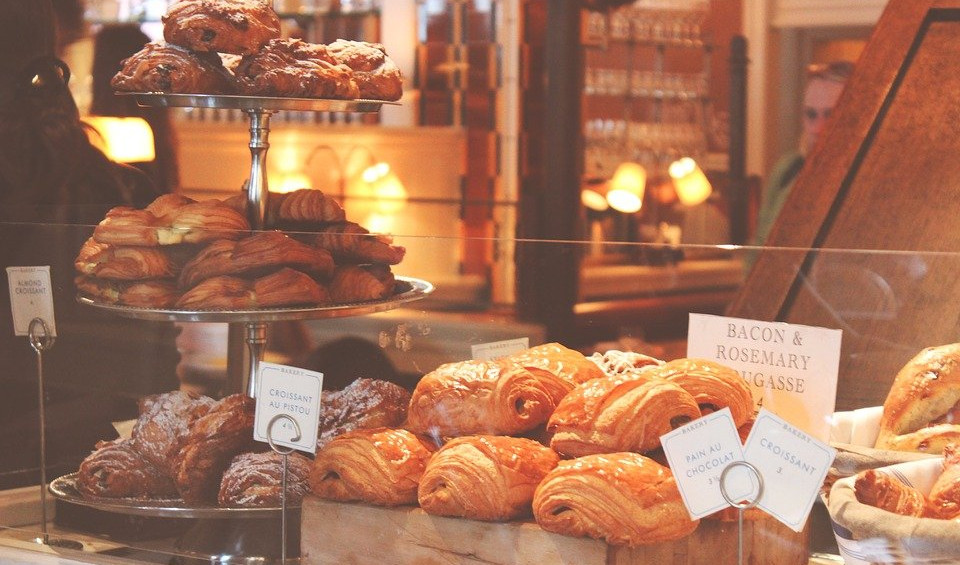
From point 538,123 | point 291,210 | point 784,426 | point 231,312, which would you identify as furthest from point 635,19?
point 784,426

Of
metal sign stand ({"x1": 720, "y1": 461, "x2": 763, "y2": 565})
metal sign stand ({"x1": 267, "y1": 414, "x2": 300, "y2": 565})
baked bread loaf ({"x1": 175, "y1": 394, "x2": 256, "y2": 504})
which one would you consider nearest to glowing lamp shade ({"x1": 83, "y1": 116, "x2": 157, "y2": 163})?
baked bread loaf ({"x1": 175, "y1": 394, "x2": 256, "y2": 504})

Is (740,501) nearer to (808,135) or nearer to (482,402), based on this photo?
(482,402)

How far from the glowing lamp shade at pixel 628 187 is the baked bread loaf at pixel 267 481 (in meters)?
3.37

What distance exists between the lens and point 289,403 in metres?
1.33

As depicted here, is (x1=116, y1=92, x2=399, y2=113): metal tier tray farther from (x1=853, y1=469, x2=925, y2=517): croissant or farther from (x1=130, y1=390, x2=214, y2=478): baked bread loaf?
(x1=853, y1=469, x2=925, y2=517): croissant

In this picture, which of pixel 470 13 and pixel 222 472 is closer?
pixel 222 472

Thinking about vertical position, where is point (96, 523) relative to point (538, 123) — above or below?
below

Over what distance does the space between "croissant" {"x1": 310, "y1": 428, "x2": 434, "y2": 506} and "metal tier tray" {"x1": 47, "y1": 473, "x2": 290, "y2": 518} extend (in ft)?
0.34

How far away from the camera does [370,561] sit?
1.23 m

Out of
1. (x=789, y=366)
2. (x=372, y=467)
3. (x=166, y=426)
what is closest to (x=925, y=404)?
(x=789, y=366)

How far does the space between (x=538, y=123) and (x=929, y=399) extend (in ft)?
11.9

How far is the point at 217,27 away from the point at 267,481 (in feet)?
2.05

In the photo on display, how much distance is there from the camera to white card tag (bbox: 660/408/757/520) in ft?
3.52

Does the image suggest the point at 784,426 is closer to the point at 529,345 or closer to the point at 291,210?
the point at 529,345
